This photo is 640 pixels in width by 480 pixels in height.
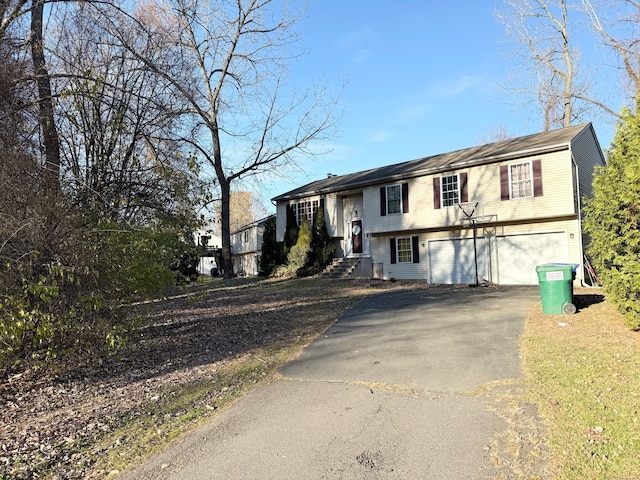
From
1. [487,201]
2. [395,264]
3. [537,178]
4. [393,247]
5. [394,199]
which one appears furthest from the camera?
[393,247]

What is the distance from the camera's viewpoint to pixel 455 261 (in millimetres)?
18031

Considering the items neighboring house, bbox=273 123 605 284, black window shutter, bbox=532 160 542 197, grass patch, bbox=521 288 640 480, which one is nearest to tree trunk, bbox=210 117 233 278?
neighboring house, bbox=273 123 605 284

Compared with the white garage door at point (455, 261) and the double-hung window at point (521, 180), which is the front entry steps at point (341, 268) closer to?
the white garage door at point (455, 261)

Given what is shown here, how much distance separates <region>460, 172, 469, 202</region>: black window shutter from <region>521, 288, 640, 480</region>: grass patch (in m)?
9.88

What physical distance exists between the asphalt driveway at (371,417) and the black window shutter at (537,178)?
9.45m

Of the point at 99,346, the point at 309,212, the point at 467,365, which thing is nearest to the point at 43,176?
the point at 99,346

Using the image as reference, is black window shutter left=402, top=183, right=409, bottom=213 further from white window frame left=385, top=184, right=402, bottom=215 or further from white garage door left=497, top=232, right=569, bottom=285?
white garage door left=497, top=232, right=569, bottom=285

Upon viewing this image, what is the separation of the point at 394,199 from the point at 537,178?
20.1 feet

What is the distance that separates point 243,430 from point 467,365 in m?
3.31

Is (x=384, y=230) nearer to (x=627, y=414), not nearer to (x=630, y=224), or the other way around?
(x=630, y=224)

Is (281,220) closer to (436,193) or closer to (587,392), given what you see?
(436,193)

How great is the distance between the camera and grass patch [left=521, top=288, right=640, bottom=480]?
3.32m

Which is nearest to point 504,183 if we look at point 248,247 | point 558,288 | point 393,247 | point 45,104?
point 393,247

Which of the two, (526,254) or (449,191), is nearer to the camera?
(526,254)
